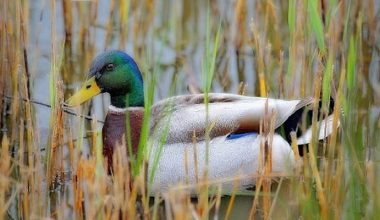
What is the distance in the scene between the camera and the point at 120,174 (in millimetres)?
3828

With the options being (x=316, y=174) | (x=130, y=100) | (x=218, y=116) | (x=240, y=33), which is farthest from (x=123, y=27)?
(x=316, y=174)

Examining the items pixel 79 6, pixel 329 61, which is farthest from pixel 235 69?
pixel 329 61

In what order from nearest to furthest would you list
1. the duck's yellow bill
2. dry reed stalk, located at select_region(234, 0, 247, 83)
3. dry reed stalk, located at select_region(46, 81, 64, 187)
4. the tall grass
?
1. the tall grass
2. dry reed stalk, located at select_region(46, 81, 64, 187)
3. the duck's yellow bill
4. dry reed stalk, located at select_region(234, 0, 247, 83)

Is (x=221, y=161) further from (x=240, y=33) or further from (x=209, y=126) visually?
(x=240, y=33)

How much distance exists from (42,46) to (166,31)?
0.82 meters

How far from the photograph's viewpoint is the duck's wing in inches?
201

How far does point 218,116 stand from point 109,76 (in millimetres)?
576

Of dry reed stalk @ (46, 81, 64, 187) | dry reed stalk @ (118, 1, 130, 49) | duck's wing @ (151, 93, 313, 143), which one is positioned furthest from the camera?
dry reed stalk @ (118, 1, 130, 49)

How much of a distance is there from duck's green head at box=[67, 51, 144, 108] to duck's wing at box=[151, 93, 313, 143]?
233 millimetres

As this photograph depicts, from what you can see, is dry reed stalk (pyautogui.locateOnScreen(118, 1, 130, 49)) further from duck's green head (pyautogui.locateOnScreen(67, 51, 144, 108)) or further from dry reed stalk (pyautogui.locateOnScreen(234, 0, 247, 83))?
duck's green head (pyautogui.locateOnScreen(67, 51, 144, 108))

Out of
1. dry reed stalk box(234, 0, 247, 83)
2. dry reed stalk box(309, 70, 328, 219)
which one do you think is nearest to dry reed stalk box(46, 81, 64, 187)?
dry reed stalk box(309, 70, 328, 219)

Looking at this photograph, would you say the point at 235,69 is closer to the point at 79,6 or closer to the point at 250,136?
the point at 79,6

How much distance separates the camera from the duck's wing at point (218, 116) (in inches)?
201

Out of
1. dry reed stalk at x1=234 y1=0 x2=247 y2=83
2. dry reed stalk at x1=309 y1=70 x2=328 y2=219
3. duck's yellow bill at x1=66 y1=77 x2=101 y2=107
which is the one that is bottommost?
dry reed stalk at x1=309 y1=70 x2=328 y2=219
